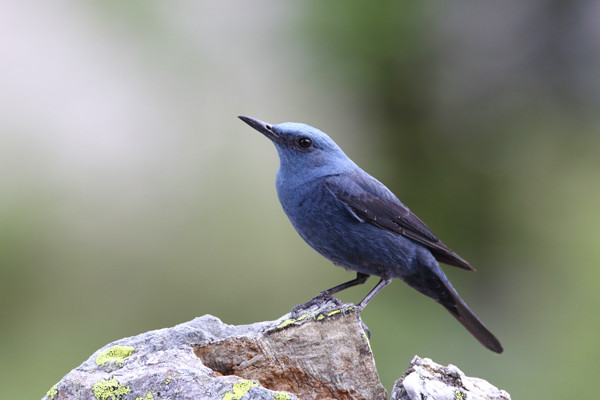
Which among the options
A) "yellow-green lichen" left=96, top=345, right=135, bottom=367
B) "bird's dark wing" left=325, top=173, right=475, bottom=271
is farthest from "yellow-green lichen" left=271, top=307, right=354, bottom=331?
"bird's dark wing" left=325, top=173, right=475, bottom=271

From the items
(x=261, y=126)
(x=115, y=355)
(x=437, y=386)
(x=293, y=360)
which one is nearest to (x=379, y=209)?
(x=261, y=126)

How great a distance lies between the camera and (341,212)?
15.5ft

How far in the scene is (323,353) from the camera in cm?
387

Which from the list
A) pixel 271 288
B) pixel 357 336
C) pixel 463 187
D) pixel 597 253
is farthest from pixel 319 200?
pixel 597 253

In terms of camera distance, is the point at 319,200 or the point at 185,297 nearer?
the point at 319,200

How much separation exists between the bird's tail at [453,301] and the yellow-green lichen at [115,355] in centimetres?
235

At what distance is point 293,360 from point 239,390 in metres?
0.60

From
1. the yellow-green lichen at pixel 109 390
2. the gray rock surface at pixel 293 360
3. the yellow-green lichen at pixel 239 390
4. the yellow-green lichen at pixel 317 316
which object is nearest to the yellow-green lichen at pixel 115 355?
the gray rock surface at pixel 293 360

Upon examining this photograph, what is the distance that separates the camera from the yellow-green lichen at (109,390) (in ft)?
11.1

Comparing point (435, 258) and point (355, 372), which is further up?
point (435, 258)

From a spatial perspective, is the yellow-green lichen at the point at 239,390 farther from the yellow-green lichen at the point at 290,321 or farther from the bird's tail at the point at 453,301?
the bird's tail at the point at 453,301

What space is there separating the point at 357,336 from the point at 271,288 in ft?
12.5

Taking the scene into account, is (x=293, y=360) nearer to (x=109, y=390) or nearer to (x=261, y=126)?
(x=109, y=390)

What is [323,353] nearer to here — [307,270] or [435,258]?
[435,258]
